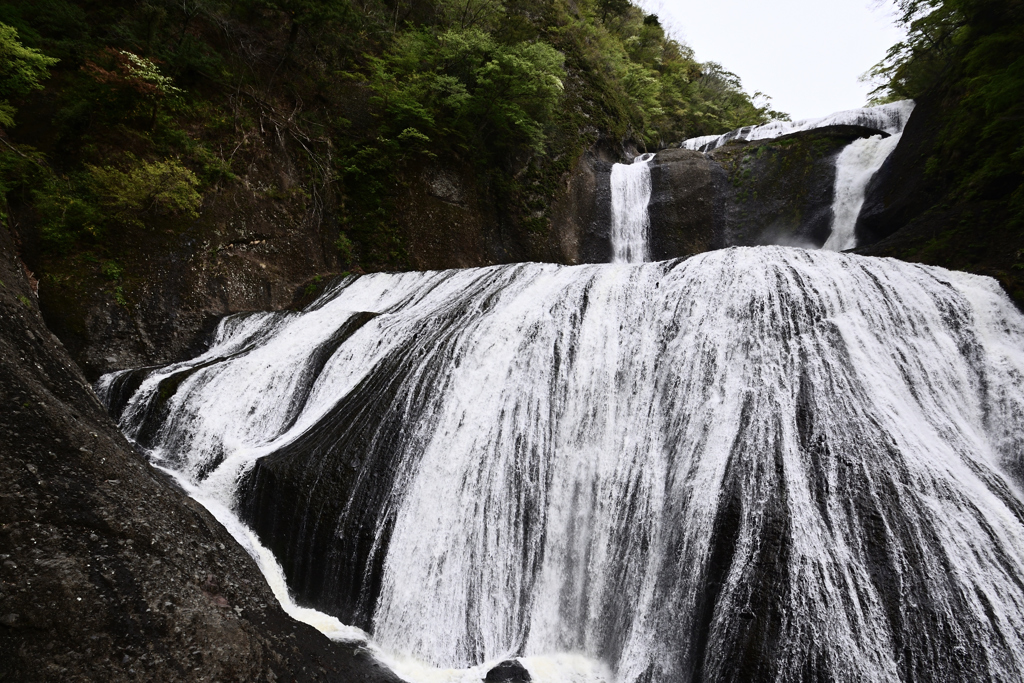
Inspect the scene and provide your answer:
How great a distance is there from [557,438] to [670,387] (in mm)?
1496

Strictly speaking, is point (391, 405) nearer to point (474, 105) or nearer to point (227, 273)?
point (227, 273)

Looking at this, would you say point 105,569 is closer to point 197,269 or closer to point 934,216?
point 197,269

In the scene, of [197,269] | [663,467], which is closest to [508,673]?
[663,467]

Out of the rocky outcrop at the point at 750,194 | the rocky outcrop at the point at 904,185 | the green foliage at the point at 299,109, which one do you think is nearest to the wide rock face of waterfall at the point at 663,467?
the rocky outcrop at the point at 904,185

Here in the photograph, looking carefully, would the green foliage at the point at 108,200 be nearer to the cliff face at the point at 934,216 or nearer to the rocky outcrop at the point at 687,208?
the rocky outcrop at the point at 687,208

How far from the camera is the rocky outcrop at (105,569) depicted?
3.43m

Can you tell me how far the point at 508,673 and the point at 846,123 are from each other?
15978 mm

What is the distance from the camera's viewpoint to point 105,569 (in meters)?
3.88

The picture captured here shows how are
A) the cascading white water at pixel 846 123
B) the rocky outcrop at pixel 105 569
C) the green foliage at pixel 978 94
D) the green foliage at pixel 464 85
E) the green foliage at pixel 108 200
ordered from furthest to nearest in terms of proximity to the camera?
the cascading white water at pixel 846 123
the green foliage at pixel 464 85
the green foliage at pixel 108 200
the green foliage at pixel 978 94
the rocky outcrop at pixel 105 569

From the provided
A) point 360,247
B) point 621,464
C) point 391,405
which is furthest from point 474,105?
point 621,464

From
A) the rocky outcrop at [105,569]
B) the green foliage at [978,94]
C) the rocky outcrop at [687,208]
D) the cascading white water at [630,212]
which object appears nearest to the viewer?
the rocky outcrop at [105,569]

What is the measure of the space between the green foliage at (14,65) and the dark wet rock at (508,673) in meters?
10.1

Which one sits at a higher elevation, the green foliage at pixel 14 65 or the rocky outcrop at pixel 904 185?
the green foliage at pixel 14 65

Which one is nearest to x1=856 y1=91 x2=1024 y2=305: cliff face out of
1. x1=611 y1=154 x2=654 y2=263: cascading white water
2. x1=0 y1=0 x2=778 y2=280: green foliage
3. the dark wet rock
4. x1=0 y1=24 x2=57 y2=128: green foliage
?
x1=611 y1=154 x2=654 y2=263: cascading white water
